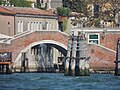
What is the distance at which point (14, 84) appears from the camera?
2771 inches

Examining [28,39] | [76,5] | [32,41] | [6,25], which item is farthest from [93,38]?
[76,5]

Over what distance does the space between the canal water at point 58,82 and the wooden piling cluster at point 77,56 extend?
91 cm

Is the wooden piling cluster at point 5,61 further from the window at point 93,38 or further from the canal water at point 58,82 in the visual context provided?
the window at point 93,38

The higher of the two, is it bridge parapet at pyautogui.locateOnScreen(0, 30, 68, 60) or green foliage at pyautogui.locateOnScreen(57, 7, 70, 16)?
green foliage at pyautogui.locateOnScreen(57, 7, 70, 16)

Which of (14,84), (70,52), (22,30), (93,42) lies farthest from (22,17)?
(14,84)

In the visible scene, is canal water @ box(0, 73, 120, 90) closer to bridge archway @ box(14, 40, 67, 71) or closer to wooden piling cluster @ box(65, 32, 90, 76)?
wooden piling cluster @ box(65, 32, 90, 76)

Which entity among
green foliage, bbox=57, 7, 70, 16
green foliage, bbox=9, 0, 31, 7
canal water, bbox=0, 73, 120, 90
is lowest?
canal water, bbox=0, 73, 120, 90

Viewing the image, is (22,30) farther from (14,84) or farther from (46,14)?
(14,84)

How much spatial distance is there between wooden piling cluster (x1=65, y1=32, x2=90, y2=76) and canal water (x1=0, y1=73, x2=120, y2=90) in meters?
0.91

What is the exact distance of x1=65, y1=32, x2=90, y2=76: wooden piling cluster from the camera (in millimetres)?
81812

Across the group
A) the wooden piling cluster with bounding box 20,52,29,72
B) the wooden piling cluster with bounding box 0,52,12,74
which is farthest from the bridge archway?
the wooden piling cluster with bounding box 0,52,12,74

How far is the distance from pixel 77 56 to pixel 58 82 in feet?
31.2

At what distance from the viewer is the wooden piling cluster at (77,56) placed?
8181 centimetres

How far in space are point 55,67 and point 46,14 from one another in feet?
27.5
